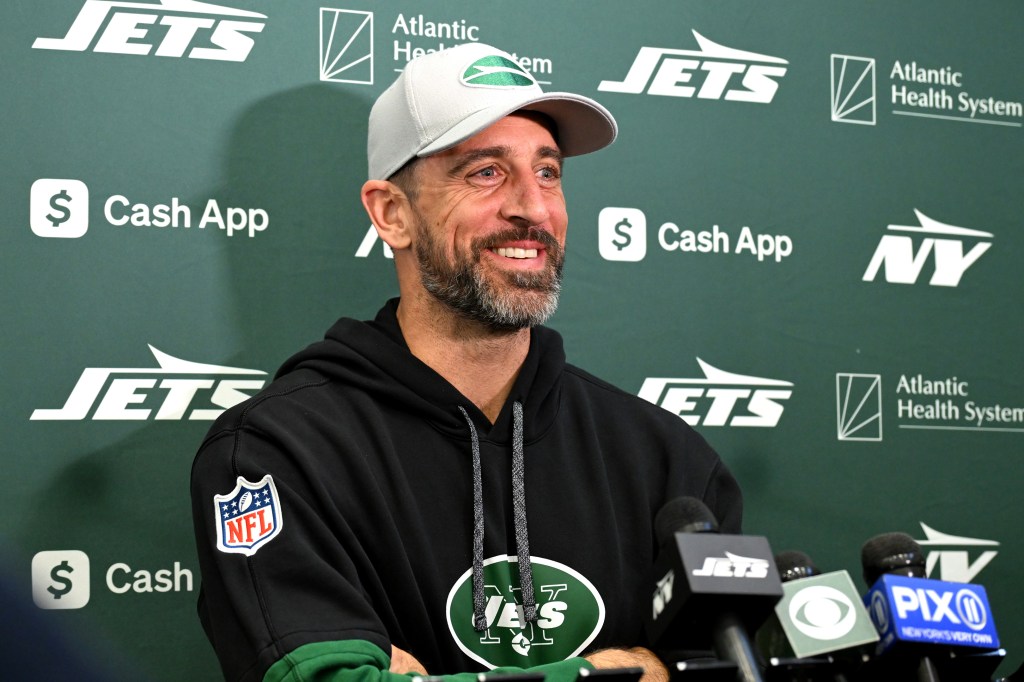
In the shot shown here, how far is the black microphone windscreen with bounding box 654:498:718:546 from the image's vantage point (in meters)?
1.00

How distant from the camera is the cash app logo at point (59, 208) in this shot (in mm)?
1912

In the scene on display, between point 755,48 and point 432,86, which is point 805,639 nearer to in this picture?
point 432,86

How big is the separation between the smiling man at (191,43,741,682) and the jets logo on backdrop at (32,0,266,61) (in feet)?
1.05

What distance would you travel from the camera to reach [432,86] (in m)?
1.84

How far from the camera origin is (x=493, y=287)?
1.81 meters

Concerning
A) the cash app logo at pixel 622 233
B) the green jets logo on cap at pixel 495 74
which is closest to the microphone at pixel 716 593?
the green jets logo on cap at pixel 495 74

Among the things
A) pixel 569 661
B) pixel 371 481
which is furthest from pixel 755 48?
pixel 569 661

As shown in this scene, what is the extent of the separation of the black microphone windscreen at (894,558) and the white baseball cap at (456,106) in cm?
90

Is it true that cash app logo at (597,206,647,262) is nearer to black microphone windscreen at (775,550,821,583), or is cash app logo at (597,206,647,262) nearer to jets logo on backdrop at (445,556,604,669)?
jets logo on backdrop at (445,556,604,669)

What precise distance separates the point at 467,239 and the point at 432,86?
0.25m

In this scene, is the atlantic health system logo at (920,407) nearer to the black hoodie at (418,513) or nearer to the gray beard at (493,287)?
the black hoodie at (418,513)

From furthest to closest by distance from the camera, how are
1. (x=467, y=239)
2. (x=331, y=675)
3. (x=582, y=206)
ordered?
(x=582, y=206)
(x=467, y=239)
(x=331, y=675)

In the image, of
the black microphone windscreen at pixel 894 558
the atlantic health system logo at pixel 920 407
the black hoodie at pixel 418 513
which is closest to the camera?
the black microphone windscreen at pixel 894 558

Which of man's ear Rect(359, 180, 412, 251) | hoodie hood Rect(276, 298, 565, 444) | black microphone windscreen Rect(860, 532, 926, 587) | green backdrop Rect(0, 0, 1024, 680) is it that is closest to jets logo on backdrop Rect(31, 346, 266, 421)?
green backdrop Rect(0, 0, 1024, 680)
